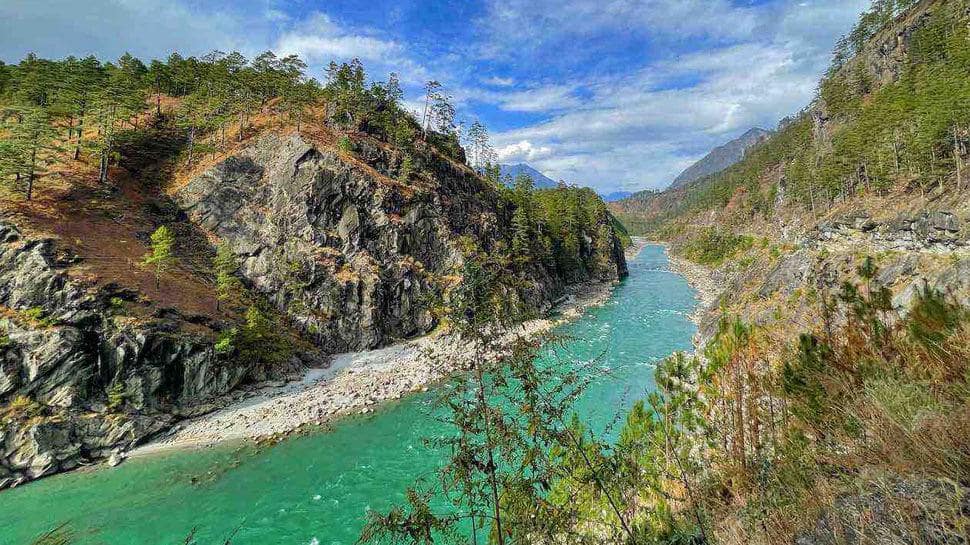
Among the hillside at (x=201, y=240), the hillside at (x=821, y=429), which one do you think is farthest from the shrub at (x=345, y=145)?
the hillside at (x=821, y=429)

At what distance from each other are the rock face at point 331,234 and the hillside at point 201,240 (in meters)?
0.17

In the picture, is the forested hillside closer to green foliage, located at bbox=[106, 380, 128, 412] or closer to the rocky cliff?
the rocky cliff

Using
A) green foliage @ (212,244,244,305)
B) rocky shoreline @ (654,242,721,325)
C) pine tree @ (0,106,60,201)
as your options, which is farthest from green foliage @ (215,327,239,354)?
rocky shoreline @ (654,242,721,325)

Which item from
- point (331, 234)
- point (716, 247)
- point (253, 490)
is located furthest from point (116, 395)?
point (716, 247)

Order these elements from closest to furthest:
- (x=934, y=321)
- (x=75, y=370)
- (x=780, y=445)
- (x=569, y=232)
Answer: (x=934, y=321) → (x=780, y=445) → (x=75, y=370) → (x=569, y=232)

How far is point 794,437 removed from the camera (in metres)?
4.57

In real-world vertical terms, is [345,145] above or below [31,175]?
above

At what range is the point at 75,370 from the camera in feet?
61.6

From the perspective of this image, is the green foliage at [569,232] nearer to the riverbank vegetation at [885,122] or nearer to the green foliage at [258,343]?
the green foliage at [258,343]

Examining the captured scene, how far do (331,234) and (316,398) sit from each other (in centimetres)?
1810

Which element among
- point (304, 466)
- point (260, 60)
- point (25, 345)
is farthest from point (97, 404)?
point (260, 60)

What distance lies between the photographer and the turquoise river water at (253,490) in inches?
540

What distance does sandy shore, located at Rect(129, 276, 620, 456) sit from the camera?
19500 mm

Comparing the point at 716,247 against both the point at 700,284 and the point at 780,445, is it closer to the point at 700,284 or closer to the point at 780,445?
the point at 700,284
